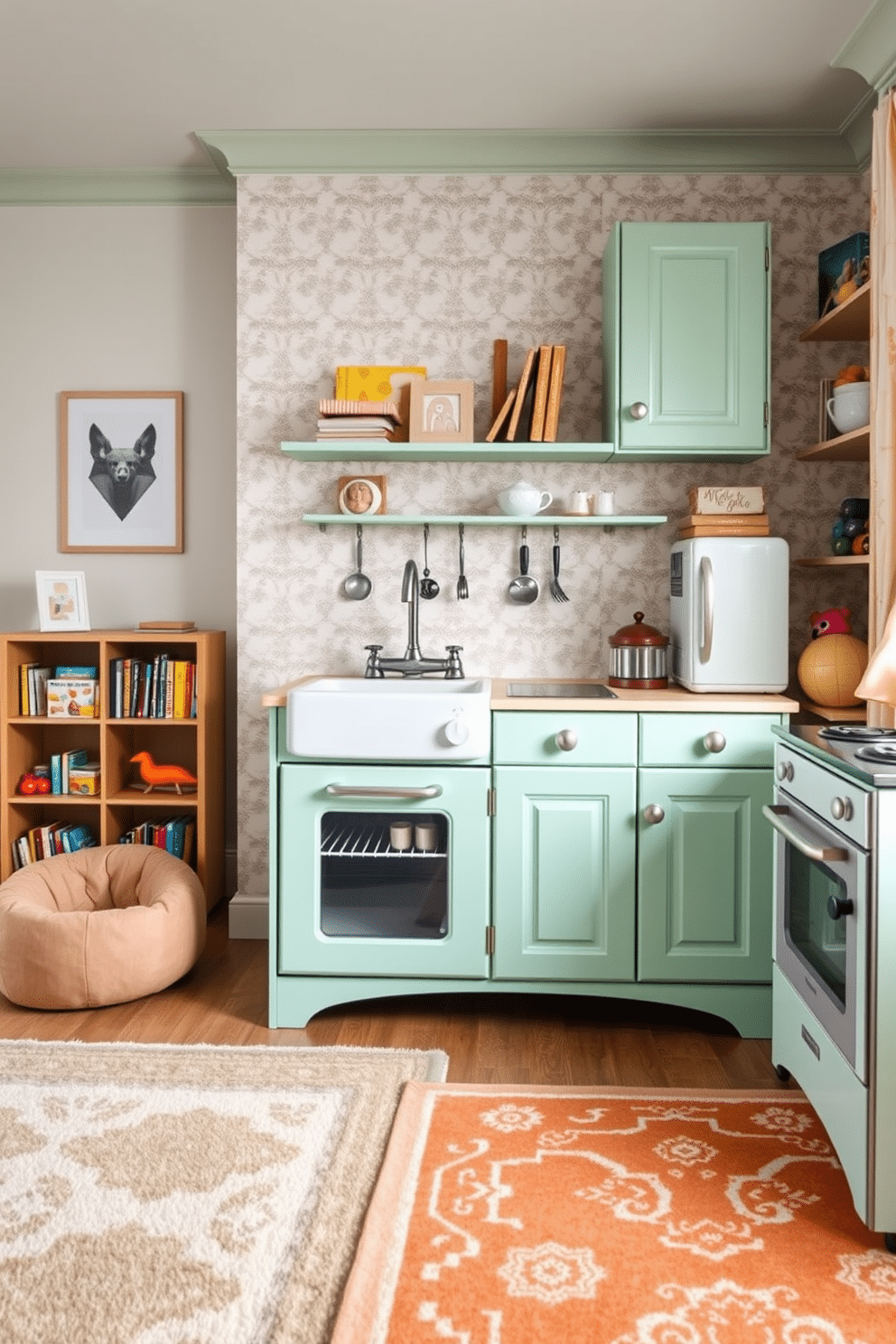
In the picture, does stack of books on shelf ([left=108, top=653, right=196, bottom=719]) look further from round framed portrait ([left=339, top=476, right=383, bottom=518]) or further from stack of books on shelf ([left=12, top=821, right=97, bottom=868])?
round framed portrait ([left=339, top=476, right=383, bottom=518])

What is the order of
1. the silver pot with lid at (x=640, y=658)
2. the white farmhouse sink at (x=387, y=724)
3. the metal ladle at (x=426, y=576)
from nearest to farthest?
the white farmhouse sink at (x=387, y=724) → the silver pot with lid at (x=640, y=658) → the metal ladle at (x=426, y=576)

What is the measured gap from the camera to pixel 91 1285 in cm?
164

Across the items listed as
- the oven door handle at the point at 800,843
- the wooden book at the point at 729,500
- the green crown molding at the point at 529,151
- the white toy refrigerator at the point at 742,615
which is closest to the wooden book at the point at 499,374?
the green crown molding at the point at 529,151

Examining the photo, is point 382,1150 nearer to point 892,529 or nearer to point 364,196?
point 892,529

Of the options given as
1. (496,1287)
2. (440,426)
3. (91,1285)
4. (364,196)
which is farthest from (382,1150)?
(364,196)

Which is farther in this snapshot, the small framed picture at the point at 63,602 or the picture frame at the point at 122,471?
the picture frame at the point at 122,471

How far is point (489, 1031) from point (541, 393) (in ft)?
5.95

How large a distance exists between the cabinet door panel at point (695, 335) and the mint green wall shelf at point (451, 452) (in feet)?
0.62

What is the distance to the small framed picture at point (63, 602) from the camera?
11.8 ft

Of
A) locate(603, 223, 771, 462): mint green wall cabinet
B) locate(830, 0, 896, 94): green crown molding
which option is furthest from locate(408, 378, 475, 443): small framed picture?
locate(830, 0, 896, 94): green crown molding

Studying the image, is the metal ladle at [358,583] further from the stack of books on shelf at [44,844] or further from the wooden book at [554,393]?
the stack of books on shelf at [44,844]

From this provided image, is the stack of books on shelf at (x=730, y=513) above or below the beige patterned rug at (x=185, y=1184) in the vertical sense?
above

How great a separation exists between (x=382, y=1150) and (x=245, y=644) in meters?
1.78

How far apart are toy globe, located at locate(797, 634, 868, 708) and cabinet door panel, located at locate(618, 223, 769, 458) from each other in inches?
23.4
